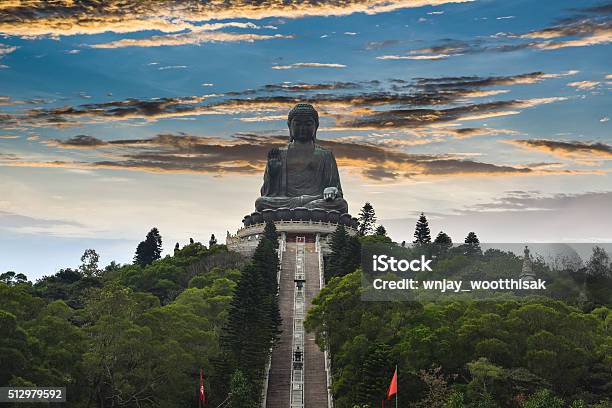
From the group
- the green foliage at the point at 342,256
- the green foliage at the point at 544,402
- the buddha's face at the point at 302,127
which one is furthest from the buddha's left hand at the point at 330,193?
the green foliage at the point at 544,402

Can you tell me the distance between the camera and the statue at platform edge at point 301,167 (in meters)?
66.8

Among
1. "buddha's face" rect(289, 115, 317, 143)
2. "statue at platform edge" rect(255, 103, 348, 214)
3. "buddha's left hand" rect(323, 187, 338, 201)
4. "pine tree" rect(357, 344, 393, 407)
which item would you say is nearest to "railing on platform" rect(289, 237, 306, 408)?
"pine tree" rect(357, 344, 393, 407)

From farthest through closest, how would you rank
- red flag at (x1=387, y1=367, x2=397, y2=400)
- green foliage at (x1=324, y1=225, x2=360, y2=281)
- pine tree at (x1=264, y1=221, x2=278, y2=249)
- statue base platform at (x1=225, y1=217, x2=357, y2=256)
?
statue base platform at (x1=225, y1=217, x2=357, y2=256) → pine tree at (x1=264, y1=221, x2=278, y2=249) → green foliage at (x1=324, y1=225, x2=360, y2=281) → red flag at (x1=387, y1=367, x2=397, y2=400)

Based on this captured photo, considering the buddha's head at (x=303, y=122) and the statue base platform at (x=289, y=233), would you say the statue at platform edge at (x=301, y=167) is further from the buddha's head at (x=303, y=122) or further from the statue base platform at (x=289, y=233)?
the statue base platform at (x=289, y=233)

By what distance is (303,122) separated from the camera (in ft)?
225

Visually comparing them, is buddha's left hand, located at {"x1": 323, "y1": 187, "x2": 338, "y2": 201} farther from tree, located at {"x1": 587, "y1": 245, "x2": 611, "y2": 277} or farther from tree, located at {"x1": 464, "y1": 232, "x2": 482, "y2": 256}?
tree, located at {"x1": 587, "y1": 245, "x2": 611, "y2": 277}

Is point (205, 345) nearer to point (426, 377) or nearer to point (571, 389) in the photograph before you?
point (426, 377)

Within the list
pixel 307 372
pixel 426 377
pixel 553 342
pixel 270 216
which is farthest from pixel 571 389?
pixel 270 216

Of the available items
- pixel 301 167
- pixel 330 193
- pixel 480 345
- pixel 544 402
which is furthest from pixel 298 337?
pixel 301 167

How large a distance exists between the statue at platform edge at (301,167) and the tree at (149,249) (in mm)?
10201

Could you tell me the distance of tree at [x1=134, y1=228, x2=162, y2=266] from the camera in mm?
71019

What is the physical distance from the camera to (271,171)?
220 ft

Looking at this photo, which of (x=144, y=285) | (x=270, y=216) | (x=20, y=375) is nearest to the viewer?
(x=20, y=375)

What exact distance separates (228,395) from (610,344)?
1361cm
